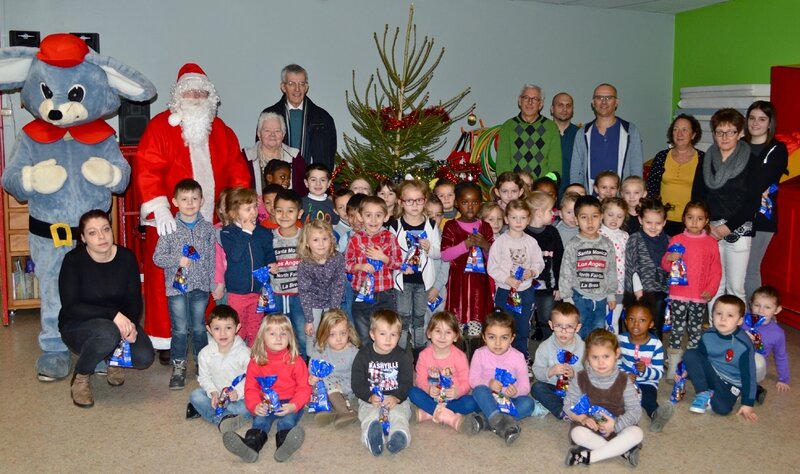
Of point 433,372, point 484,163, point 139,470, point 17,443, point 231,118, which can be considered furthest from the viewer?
point 231,118

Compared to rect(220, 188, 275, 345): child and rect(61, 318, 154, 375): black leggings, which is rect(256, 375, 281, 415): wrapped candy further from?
rect(61, 318, 154, 375): black leggings

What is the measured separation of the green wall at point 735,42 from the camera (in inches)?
299

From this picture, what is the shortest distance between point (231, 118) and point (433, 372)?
14.0ft

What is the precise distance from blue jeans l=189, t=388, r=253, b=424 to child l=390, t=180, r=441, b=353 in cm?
122

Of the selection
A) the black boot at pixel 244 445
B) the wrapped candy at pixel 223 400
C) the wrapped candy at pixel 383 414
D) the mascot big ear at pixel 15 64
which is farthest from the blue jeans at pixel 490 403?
the mascot big ear at pixel 15 64

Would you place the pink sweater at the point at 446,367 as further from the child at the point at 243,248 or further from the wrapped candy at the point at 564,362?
the child at the point at 243,248

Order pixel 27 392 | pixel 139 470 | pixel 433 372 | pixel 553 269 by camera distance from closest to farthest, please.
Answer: pixel 139 470 < pixel 433 372 < pixel 27 392 < pixel 553 269

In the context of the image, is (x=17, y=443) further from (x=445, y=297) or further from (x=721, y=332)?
(x=721, y=332)

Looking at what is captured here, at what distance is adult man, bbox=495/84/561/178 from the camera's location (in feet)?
20.3

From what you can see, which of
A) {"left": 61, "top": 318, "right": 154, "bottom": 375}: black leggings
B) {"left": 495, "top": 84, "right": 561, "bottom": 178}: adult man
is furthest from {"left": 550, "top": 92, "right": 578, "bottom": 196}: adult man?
{"left": 61, "top": 318, "right": 154, "bottom": 375}: black leggings

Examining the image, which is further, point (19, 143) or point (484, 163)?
point (484, 163)

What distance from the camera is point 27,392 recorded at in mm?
4688

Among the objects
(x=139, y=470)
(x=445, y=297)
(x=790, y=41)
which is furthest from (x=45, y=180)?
(x=790, y=41)

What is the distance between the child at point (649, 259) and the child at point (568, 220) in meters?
0.38
